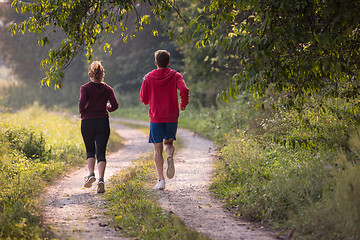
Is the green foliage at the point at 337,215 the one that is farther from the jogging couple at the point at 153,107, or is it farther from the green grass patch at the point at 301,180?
the jogging couple at the point at 153,107

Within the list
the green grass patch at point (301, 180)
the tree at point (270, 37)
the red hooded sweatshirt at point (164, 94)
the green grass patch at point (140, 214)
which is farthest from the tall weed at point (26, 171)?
the green grass patch at point (301, 180)

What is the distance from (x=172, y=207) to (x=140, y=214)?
0.72 meters

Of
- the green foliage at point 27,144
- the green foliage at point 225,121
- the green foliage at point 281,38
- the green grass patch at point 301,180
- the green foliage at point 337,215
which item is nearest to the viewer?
the green foliage at point 337,215

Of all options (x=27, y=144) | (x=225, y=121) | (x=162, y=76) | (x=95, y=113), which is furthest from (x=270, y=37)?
(x=225, y=121)

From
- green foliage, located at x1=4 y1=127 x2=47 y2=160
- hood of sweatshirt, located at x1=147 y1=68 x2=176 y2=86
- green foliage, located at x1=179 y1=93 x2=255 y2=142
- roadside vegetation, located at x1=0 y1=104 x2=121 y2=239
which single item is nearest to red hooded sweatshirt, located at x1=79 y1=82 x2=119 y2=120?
hood of sweatshirt, located at x1=147 y1=68 x2=176 y2=86

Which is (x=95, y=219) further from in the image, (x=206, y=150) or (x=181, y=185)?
(x=206, y=150)

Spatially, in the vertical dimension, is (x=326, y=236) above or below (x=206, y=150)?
above

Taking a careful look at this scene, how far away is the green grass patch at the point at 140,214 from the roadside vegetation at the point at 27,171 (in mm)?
1044

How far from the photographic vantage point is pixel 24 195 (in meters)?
6.69

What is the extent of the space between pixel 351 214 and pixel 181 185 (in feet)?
13.4

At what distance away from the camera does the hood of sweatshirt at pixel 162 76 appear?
24.3 ft

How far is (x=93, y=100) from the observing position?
767cm

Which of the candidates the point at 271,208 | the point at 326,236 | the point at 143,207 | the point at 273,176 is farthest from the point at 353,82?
the point at 143,207

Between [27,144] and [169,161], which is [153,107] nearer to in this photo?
[169,161]
